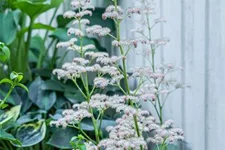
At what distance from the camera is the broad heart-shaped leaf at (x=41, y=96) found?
5.46 ft

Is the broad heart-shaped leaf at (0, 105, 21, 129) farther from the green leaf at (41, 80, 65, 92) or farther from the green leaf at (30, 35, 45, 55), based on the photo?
the green leaf at (30, 35, 45, 55)

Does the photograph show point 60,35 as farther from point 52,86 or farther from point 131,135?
point 131,135

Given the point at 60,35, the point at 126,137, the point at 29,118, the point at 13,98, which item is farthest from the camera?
the point at 60,35

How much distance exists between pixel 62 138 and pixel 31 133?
0.13 metres

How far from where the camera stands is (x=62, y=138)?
1425 mm

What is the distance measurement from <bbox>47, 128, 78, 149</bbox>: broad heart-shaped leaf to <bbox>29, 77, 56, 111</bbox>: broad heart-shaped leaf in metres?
0.23

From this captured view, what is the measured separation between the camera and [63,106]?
1692 mm

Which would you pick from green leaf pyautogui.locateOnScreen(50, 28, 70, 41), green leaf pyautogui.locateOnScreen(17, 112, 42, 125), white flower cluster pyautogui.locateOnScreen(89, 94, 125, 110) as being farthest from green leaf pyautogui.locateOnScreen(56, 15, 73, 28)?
white flower cluster pyautogui.locateOnScreen(89, 94, 125, 110)

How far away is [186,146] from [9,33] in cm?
84

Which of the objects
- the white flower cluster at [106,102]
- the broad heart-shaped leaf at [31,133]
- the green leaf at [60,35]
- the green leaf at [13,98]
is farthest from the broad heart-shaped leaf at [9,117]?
the green leaf at [60,35]

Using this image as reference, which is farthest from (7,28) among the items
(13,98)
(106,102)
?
(106,102)

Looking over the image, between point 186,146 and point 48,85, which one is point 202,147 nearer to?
point 186,146

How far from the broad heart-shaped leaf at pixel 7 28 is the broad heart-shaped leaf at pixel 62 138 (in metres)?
0.47
